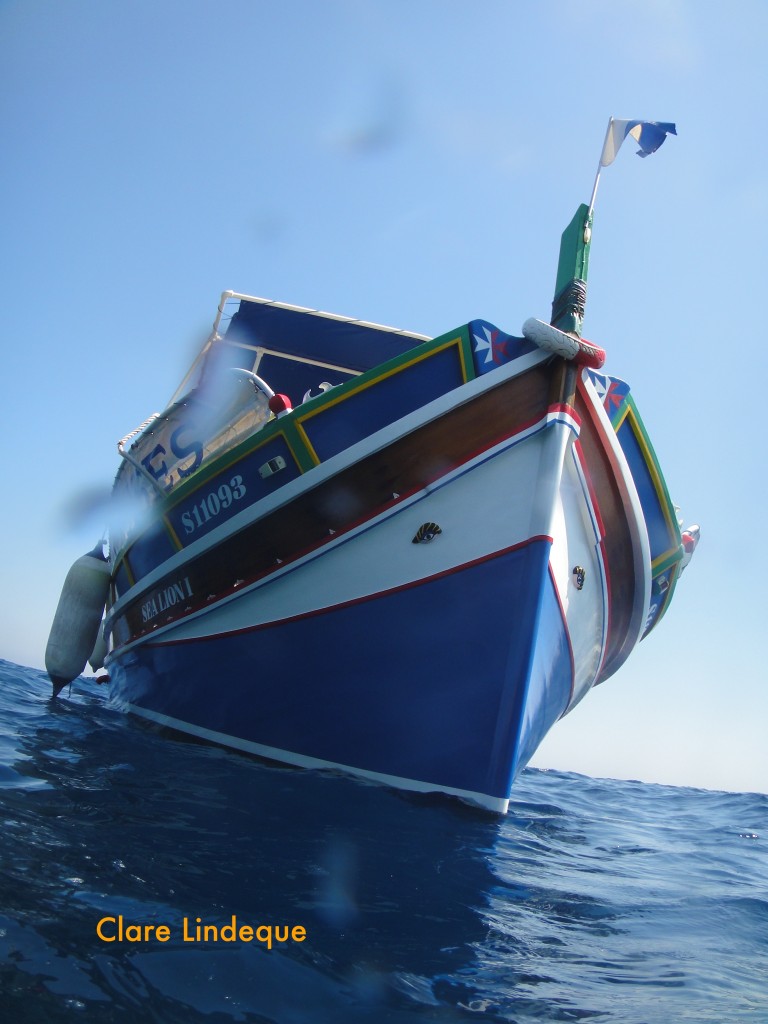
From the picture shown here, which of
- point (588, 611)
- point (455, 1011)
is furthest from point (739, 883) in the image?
point (455, 1011)

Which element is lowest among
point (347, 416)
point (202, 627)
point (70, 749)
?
point (70, 749)

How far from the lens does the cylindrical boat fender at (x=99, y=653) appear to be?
9234mm

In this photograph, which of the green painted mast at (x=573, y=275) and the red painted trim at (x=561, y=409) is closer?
the red painted trim at (x=561, y=409)

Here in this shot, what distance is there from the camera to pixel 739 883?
480 cm

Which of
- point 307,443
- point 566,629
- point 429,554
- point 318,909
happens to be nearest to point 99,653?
point 307,443

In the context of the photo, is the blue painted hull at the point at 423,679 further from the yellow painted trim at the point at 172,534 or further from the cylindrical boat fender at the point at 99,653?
the cylindrical boat fender at the point at 99,653

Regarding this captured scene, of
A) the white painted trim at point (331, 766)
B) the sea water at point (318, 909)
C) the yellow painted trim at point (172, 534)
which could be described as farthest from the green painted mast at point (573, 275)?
the yellow painted trim at point (172, 534)

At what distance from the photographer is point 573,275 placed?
4.91 metres

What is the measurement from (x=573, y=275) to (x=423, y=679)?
9.96ft

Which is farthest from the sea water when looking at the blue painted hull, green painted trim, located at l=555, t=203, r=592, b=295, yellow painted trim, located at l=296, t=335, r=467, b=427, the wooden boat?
green painted trim, located at l=555, t=203, r=592, b=295

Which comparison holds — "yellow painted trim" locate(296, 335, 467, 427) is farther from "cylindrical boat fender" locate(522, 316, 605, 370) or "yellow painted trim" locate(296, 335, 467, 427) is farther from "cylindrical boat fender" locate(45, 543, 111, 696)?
"cylindrical boat fender" locate(45, 543, 111, 696)

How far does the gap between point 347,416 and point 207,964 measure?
11.4 feet

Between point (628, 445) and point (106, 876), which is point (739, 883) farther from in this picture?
point (106, 876)

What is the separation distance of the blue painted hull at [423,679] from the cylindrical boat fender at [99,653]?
479cm
